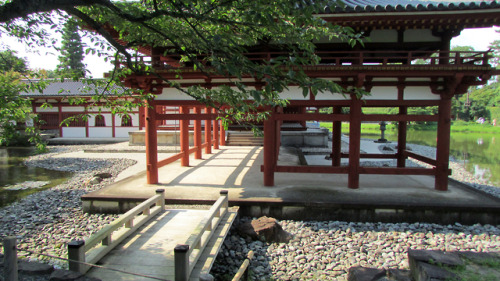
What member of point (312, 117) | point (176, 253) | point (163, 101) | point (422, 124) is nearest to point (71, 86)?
point (163, 101)

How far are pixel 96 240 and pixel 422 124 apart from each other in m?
51.0

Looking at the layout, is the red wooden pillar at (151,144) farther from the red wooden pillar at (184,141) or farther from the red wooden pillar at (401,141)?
the red wooden pillar at (401,141)

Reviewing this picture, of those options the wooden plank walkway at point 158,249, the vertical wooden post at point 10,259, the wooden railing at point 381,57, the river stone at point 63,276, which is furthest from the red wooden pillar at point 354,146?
the vertical wooden post at point 10,259

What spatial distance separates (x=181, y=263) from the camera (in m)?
3.80

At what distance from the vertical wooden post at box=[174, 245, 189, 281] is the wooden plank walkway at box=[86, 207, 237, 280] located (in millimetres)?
348

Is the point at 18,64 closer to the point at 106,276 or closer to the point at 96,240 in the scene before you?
the point at 96,240

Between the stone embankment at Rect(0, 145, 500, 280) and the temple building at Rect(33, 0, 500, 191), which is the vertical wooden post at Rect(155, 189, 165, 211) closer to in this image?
the stone embankment at Rect(0, 145, 500, 280)

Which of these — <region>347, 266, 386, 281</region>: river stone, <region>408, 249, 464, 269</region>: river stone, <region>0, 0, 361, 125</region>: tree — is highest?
<region>0, 0, 361, 125</region>: tree

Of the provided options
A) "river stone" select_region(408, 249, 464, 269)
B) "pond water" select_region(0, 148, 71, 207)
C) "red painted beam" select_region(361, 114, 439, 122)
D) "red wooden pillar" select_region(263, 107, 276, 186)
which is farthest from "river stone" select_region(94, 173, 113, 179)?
"river stone" select_region(408, 249, 464, 269)

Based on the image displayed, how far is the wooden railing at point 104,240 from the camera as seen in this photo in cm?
395

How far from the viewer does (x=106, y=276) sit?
13.4ft

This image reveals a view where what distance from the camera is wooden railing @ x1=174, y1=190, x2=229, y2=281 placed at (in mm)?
3803

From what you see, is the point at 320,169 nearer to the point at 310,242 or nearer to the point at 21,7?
the point at 310,242

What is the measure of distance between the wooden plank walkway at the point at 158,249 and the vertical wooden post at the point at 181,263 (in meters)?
0.35
